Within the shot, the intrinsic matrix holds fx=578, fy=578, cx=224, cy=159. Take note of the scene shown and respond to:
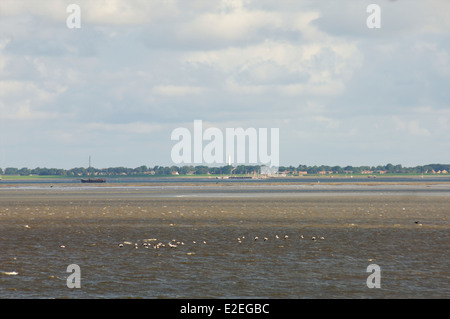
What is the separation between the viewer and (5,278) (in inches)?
955

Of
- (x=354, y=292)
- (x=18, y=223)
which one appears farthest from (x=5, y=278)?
(x=18, y=223)

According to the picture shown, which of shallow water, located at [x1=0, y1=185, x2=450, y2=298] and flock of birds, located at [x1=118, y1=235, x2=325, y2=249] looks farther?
flock of birds, located at [x1=118, y1=235, x2=325, y2=249]

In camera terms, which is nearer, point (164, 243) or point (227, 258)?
point (227, 258)

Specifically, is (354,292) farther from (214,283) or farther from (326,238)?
(326,238)

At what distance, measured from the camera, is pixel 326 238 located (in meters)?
37.5

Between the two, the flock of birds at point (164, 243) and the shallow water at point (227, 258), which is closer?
the shallow water at point (227, 258)

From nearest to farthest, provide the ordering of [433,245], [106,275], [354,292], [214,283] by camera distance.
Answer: [354,292], [214,283], [106,275], [433,245]
